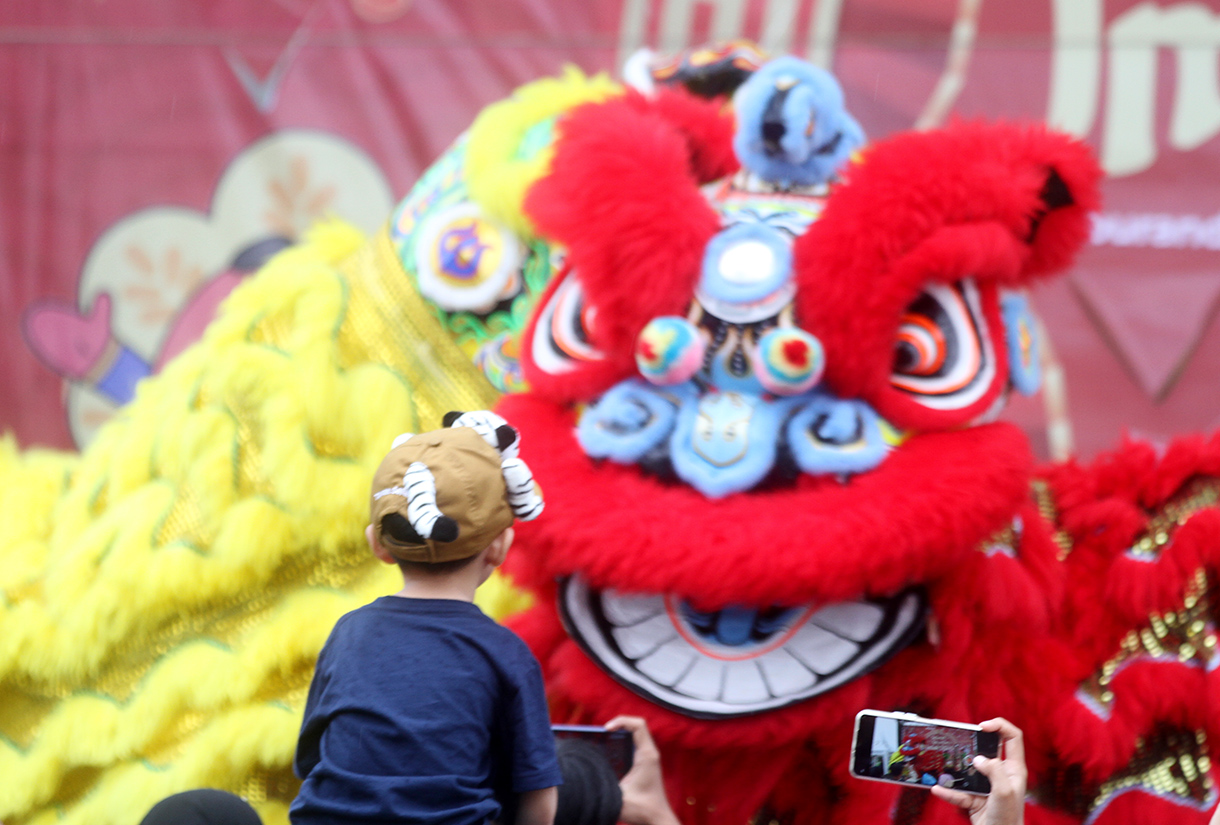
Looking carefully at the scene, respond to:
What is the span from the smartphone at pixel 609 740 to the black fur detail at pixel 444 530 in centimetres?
34

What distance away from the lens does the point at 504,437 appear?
2.98ft

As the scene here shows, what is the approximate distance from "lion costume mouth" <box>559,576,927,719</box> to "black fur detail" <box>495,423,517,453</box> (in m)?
0.27

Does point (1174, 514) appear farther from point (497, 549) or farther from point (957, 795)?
point (497, 549)

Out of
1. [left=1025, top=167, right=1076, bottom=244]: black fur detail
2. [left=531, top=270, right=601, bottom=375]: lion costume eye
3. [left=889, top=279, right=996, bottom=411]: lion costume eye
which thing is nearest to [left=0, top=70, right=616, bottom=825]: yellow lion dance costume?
[left=531, top=270, right=601, bottom=375]: lion costume eye

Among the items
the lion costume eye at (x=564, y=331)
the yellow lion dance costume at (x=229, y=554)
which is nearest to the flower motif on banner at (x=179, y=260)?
the yellow lion dance costume at (x=229, y=554)

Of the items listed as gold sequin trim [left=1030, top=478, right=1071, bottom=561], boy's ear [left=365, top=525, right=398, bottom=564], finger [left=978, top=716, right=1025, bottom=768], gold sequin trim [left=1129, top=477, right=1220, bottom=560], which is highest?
boy's ear [left=365, top=525, right=398, bottom=564]

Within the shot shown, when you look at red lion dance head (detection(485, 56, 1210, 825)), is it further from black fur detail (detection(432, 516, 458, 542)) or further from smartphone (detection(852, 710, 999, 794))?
black fur detail (detection(432, 516, 458, 542))

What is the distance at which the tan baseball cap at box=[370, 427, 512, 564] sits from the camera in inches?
32.9

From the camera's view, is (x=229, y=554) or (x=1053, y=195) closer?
(x=1053, y=195)

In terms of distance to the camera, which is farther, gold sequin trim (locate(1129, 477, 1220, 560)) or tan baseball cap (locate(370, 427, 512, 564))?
gold sequin trim (locate(1129, 477, 1220, 560))

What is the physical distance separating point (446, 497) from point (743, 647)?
40cm

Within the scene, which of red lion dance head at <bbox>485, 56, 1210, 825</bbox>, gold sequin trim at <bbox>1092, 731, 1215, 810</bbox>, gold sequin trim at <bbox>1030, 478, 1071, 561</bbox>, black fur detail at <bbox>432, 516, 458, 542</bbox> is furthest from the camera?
gold sequin trim at <bbox>1030, 478, 1071, 561</bbox>

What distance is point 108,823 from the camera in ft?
4.29

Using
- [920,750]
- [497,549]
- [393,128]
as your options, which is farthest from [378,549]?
[393,128]
